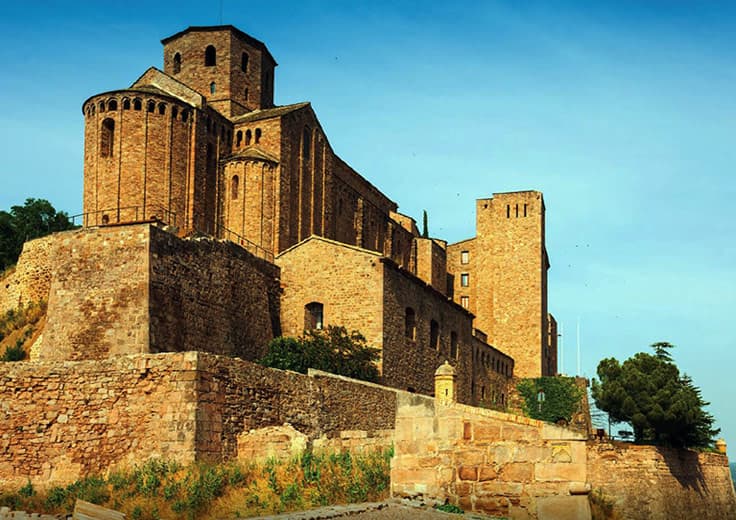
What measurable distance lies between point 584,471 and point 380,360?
22.5 m

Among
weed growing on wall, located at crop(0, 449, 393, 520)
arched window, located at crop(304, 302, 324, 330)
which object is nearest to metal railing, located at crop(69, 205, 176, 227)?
arched window, located at crop(304, 302, 324, 330)

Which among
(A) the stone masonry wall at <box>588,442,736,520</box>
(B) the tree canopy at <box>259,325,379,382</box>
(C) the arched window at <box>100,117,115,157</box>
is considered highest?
(C) the arched window at <box>100,117,115,157</box>

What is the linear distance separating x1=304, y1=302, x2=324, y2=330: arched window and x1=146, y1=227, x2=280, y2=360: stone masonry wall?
117 centimetres

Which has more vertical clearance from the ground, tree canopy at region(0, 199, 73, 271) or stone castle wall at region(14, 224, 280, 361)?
tree canopy at region(0, 199, 73, 271)

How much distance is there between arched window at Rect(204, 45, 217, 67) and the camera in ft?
161

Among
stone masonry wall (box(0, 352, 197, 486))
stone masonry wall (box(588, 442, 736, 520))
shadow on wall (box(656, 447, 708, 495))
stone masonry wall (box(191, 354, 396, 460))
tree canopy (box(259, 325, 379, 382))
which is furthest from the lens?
shadow on wall (box(656, 447, 708, 495))

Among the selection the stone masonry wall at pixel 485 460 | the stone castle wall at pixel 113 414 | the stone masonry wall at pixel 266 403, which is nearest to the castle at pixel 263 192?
the stone masonry wall at pixel 266 403

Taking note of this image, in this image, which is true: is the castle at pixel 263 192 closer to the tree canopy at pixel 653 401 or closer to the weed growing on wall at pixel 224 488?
the tree canopy at pixel 653 401

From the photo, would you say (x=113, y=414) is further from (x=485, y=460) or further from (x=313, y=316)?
(x=313, y=316)

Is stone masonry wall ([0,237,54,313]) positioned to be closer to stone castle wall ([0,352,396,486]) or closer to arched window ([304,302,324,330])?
arched window ([304,302,324,330])

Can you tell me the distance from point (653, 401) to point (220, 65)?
2658 cm

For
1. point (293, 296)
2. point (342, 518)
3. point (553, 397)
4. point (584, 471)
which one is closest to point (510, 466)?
point (584, 471)

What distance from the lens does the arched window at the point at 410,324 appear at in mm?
38969

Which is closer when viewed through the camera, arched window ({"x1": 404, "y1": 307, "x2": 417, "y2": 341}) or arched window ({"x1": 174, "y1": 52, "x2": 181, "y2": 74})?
arched window ({"x1": 404, "y1": 307, "x2": 417, "y2": 341})
